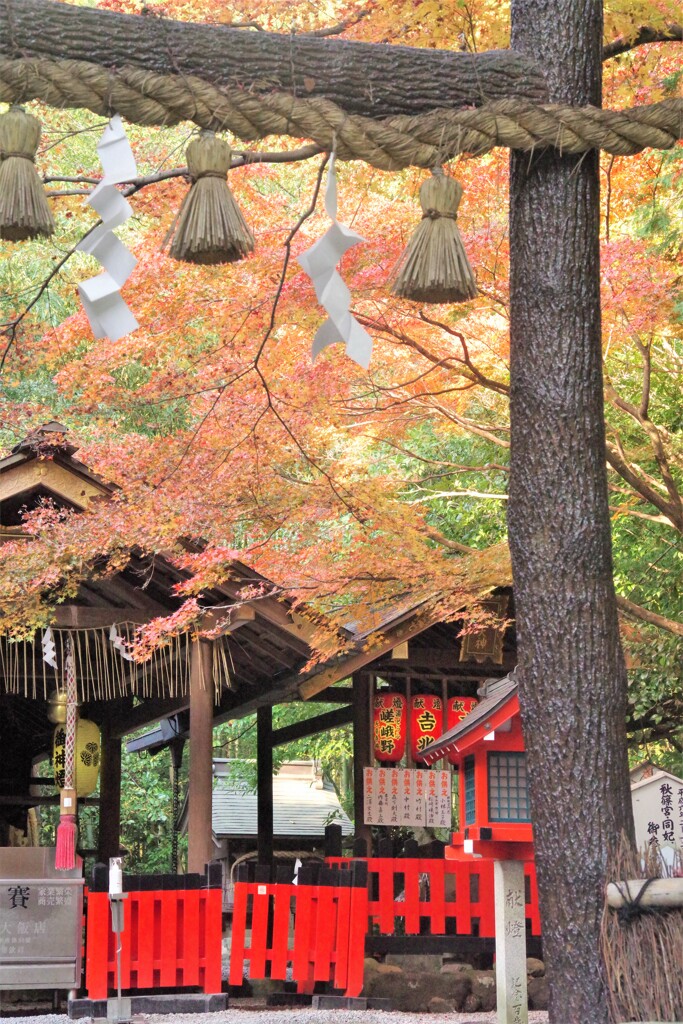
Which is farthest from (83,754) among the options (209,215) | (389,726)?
(209,215)

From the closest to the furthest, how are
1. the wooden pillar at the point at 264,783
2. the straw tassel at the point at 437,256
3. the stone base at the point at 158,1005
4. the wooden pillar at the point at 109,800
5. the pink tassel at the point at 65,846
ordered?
the straw tassel at the point at 437,256
the stone base at the point at 158,1005
the pink tassel at the point at 65,846
the wooden pillar at the point at 264,783
the wooden pillar at the point at 109,800

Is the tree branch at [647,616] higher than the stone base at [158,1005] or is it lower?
higher

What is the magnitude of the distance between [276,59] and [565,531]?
1724 millimetres

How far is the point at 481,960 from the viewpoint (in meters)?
10.8

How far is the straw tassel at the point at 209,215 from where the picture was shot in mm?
3471

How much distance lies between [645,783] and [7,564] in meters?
5.49

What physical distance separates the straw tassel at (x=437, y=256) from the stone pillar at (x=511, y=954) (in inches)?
211

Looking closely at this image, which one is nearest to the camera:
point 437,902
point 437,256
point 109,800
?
point 437,256

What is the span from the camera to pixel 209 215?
11.4 ft

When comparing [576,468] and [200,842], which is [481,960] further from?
[576,468]

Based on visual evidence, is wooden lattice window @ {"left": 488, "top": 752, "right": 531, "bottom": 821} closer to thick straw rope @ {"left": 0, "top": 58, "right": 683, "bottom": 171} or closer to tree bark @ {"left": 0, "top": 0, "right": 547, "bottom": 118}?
thick straw rope @ {"left": 0, "top": 58, "right": 683, "bottom": 171}

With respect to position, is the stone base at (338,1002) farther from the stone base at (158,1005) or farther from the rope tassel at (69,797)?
the rope tassel at (69,797)

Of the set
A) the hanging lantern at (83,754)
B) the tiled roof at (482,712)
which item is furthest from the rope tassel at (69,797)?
the tiled roof at (482,712)

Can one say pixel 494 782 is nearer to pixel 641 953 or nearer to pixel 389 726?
pixel 389 726
